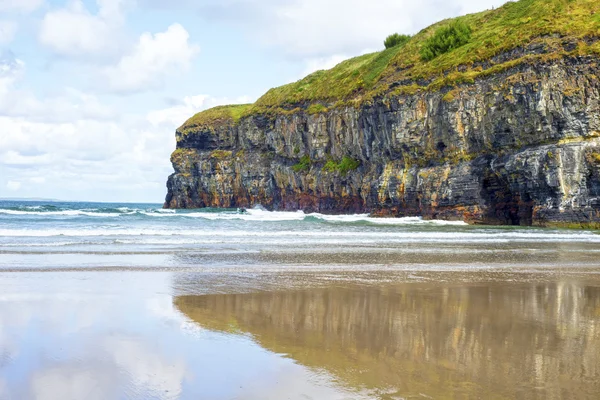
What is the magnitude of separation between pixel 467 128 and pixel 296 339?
1445 inches

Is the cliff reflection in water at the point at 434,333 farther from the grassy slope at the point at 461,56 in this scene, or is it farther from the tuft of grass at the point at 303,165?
the tuft of grass at the point at 303,165

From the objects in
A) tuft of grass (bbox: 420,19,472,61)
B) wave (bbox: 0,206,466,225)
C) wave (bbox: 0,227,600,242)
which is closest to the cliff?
tuft of grass (bbox: 420,19,472,61)

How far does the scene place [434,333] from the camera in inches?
294

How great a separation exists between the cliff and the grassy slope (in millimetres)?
151

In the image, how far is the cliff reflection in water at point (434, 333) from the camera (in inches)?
212

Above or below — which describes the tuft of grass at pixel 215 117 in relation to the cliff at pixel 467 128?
above

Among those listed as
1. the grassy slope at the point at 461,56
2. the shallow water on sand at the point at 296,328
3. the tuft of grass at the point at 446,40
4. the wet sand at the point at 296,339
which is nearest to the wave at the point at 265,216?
the grassy slope at the point at 461,56

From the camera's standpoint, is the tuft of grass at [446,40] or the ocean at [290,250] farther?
the tuft of grass at [446,40]

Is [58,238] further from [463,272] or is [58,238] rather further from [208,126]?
[208,126]

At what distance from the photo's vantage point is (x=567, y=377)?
18.0 ft

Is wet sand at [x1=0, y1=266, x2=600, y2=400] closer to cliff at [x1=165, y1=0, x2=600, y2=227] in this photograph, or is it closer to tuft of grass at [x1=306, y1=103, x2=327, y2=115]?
cliff at [x1=165, y1=0, x2=600, y2=227]

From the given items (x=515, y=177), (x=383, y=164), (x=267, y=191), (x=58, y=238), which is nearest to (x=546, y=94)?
(x=515, y=177)

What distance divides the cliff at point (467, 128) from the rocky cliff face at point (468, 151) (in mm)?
84

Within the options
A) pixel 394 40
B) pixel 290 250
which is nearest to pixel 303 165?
pixel 394 40
